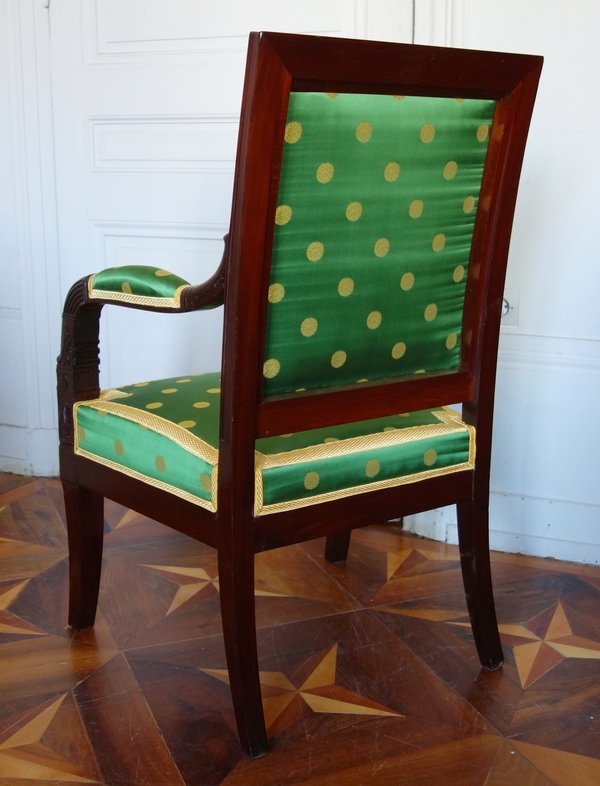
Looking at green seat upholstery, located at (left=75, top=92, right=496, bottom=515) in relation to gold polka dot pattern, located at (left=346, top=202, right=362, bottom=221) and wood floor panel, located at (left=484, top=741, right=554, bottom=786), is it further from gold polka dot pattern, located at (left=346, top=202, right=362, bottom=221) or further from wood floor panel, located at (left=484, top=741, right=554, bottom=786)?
wood floor panel, located at (left=484, top=741, right=554, bottom=786)

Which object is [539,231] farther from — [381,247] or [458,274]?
[381,247]

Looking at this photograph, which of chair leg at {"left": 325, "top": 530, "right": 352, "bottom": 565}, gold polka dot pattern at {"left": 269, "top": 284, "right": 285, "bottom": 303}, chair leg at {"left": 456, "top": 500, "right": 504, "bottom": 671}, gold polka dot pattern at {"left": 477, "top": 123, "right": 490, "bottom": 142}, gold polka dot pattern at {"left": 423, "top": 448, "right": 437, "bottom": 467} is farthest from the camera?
chair leg at {"left": 325, "top": 530, "right": 352, "bottom": 565}

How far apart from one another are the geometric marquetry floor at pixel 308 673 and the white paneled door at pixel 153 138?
2.01 ft

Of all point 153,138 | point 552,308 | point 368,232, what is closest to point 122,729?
point 368,232

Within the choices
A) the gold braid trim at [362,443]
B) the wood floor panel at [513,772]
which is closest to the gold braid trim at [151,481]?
the gold braid trim at [362,443]

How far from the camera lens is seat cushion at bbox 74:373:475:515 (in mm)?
1168

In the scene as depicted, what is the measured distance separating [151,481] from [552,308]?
1.03m

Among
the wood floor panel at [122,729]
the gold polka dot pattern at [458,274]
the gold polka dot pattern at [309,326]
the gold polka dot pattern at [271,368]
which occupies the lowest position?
the wood floor panel at [122,729]

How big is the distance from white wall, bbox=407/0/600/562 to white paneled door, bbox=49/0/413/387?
0.45m

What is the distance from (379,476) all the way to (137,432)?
0.37 m

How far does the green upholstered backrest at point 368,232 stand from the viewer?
1.04 metres

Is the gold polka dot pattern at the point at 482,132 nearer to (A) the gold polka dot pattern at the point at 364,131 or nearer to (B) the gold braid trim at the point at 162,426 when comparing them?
(A) the gold polka dot pattern at the point at 364,131

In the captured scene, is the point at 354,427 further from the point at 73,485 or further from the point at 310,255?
the point at 73,485

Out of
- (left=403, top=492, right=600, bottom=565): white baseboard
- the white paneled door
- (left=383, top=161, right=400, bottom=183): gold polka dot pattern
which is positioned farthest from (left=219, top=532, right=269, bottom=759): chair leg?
the white paneled door
